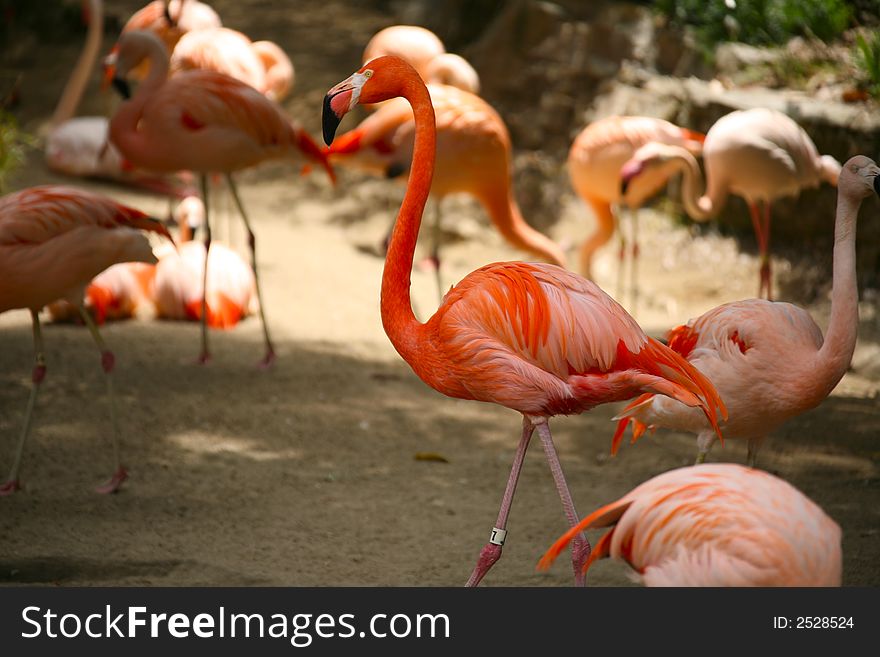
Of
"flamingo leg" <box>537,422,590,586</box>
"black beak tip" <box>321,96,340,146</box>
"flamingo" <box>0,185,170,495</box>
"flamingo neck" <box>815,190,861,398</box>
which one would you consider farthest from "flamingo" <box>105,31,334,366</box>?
"flamingo neck" <box>815,190,861,398</box>

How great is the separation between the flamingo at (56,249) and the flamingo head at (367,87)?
1.41m

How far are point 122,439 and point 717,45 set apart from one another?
5.45m

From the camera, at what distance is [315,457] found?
473 centimetres

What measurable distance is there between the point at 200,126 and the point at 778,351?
10.3 feet

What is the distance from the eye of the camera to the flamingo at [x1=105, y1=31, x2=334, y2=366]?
5.36 meters

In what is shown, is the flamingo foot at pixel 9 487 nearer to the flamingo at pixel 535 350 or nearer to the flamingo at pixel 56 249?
the flamingo at pixel 56 249

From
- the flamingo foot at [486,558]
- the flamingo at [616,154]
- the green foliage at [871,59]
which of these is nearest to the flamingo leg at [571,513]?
the flamingo foot at [486,558]

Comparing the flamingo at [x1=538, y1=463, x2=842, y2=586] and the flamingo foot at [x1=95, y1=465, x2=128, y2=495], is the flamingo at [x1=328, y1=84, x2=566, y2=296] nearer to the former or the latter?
the flamingo foot at [x1=95, y1=465, x2=128, y2=495]

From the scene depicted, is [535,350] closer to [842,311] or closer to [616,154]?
[842,311]

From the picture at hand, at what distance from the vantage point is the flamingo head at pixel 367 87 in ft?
10.1

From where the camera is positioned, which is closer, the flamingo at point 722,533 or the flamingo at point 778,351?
the flamingo at point 722,533
